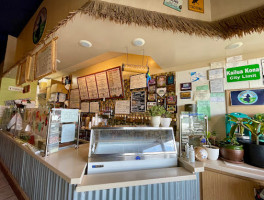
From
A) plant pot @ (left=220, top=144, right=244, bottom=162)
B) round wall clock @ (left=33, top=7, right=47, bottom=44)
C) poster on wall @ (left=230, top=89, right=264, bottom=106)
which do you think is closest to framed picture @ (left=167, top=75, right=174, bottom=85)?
poster on wall @ (left=230, top=89, right=264, bottom=106)

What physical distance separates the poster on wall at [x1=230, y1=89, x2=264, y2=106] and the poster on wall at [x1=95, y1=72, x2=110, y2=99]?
2.81 metres

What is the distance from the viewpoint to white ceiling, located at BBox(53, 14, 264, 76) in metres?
1.68

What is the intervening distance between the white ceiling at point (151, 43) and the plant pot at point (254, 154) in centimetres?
147

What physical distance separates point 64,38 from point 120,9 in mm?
1134

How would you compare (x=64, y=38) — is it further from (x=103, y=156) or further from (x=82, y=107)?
(x=82, y=107)

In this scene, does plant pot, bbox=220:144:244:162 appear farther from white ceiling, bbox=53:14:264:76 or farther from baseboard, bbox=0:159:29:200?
baseboard, bbox=0:159:29:200

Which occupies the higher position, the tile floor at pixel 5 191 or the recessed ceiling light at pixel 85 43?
the recessed ceiling light at pixel 85 43

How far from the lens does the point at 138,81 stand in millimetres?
3064

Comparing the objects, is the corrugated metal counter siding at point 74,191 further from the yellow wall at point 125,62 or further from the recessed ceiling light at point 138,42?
the yellow wall at point 125,62

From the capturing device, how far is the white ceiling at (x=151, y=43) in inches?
66.2

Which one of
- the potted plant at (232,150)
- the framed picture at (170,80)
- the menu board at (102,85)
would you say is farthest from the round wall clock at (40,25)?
the potted plant at (232,150)

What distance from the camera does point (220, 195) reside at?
139 cm

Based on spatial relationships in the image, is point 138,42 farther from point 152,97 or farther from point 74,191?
point 74,191

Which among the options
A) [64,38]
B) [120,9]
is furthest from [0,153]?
[120,9]
